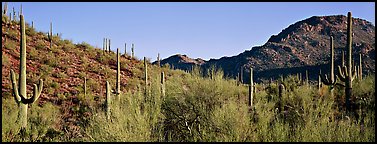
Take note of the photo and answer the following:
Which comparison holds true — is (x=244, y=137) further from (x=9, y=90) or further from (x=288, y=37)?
(x=288, y=37)

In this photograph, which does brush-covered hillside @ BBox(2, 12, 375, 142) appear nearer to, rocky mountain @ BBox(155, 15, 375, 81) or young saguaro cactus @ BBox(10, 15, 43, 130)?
young saguaro cactus @ BBox(10, 15, 43, 130)

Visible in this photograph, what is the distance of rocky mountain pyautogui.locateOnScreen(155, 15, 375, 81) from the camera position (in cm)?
5767

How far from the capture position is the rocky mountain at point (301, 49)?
57.7 m

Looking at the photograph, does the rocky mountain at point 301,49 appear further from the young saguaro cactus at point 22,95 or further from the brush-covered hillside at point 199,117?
the young saguaro cactus at point 22,95

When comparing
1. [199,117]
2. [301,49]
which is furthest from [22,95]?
[301,49]

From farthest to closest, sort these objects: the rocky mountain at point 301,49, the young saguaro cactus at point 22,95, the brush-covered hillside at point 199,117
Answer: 1. the rocky mountain at point 301,49
2. the young saguaro cactus at point 22,95
3. the brush-covered hillside at point 199,117

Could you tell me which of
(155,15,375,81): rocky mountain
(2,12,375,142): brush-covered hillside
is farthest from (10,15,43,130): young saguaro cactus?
(155,15,375,81): rocky mountain

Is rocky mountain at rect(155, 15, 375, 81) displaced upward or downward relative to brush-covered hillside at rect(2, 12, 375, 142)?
upward

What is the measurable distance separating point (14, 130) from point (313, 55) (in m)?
61.3

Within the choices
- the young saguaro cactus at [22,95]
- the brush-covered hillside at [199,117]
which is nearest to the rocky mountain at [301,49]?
the brush-covered hillside at [199,117]

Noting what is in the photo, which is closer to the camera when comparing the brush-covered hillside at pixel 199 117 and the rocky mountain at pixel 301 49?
the brush-covered hillside at pixel 199 117

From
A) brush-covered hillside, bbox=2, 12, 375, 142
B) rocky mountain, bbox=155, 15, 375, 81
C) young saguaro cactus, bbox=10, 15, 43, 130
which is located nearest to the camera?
brush-covered hillside, bbox=2, 12, 375, 142

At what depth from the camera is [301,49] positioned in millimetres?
70375

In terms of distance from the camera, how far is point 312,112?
29.7ft
